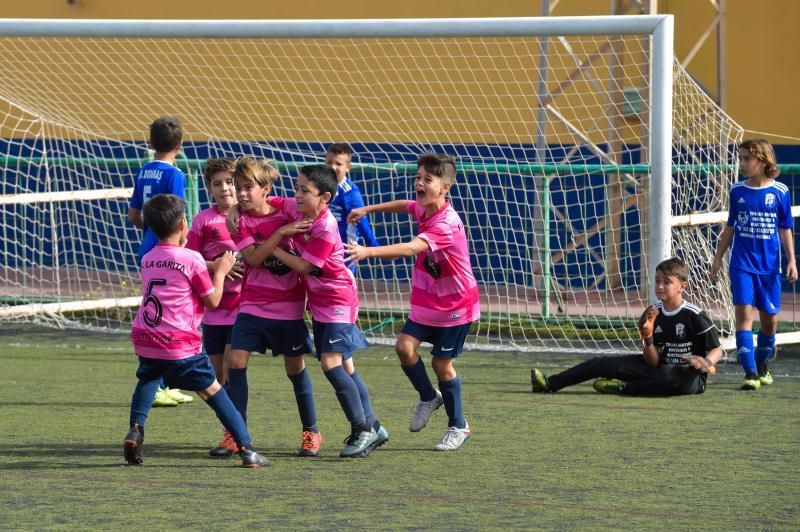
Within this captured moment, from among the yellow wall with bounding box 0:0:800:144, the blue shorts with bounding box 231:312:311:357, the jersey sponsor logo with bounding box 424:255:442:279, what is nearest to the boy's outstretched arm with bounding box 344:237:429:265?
the jersey sponsor logo with bounding box 424:255:442:279

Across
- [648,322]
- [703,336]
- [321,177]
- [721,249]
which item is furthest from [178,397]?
[721,249]

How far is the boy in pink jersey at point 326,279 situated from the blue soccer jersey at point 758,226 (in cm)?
339

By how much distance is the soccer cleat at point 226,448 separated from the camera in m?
6.71

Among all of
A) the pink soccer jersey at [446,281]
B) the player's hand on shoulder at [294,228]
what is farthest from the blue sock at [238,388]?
the pink soccer jersey at [446,281]

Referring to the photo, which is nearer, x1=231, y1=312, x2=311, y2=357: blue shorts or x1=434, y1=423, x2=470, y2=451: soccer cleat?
x1=231, y1=312, x2=311, y2=357: blue shorts

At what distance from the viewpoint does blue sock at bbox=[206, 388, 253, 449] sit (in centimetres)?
638

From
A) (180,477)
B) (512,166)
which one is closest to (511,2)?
(512,166)

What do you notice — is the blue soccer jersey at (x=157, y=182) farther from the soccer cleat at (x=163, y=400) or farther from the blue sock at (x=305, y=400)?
the blue sock at (x=305, y=400)

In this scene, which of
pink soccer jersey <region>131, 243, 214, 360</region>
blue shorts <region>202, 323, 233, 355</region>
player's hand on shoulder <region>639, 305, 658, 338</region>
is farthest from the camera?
player's hand on shoulder <region>639, 305, 658, 338</region>

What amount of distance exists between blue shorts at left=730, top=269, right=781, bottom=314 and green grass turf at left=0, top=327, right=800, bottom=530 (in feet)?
1.86

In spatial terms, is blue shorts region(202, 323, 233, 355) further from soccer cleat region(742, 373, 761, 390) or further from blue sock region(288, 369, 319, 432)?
soccer cleat region(742, 373, 761, 390)

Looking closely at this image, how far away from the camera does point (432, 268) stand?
6941 mm

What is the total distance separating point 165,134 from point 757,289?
3.98 metres

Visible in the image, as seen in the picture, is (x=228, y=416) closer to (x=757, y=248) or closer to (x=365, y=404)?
(x=365, y=404)
